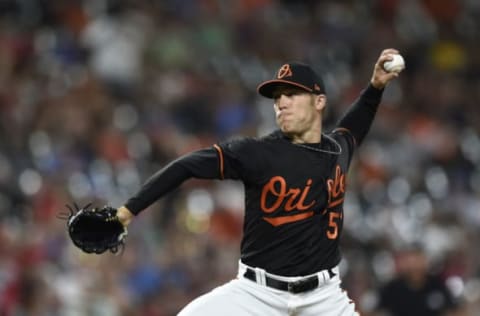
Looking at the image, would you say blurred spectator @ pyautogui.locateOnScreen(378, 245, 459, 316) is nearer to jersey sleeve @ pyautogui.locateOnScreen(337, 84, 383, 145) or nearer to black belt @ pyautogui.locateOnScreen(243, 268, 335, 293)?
jersey sleeve @ pyautogui.locateOnScreen(337, 84, 383, 145)

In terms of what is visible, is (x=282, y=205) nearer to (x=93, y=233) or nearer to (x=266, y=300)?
(x=266, y=300)

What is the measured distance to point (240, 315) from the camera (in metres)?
5.97

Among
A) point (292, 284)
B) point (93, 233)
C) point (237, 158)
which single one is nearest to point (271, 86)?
point (237, 158)

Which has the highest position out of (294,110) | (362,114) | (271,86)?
(271,86)

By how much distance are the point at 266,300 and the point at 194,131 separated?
18.9 ft

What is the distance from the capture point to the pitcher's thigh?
595cm

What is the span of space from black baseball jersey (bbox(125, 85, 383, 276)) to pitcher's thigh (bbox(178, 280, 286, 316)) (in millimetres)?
120

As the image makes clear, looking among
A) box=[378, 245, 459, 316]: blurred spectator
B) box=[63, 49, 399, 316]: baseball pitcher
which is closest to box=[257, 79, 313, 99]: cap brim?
box=[63, 49, 399, 316]: baseball pitcher

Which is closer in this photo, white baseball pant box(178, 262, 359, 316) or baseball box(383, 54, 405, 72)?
white baseball pant box(178, 262, 359, 316)

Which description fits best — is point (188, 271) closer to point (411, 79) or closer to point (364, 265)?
point (364, 265)

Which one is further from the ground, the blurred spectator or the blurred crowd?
the blurred crowd

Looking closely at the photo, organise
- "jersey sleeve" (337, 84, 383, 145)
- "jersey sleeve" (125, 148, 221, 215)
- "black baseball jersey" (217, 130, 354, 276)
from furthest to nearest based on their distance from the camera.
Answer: "jersey sleeve" (337, 84, 383, 145)
"black baseball jersey" (217, 130, 354, 276)
"jersey sleeve" (125, 148, 221, 215)

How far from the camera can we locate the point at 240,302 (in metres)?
6.00

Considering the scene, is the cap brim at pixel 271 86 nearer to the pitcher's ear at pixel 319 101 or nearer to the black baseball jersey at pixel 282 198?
the pitcher's ear at pixel 319 101
